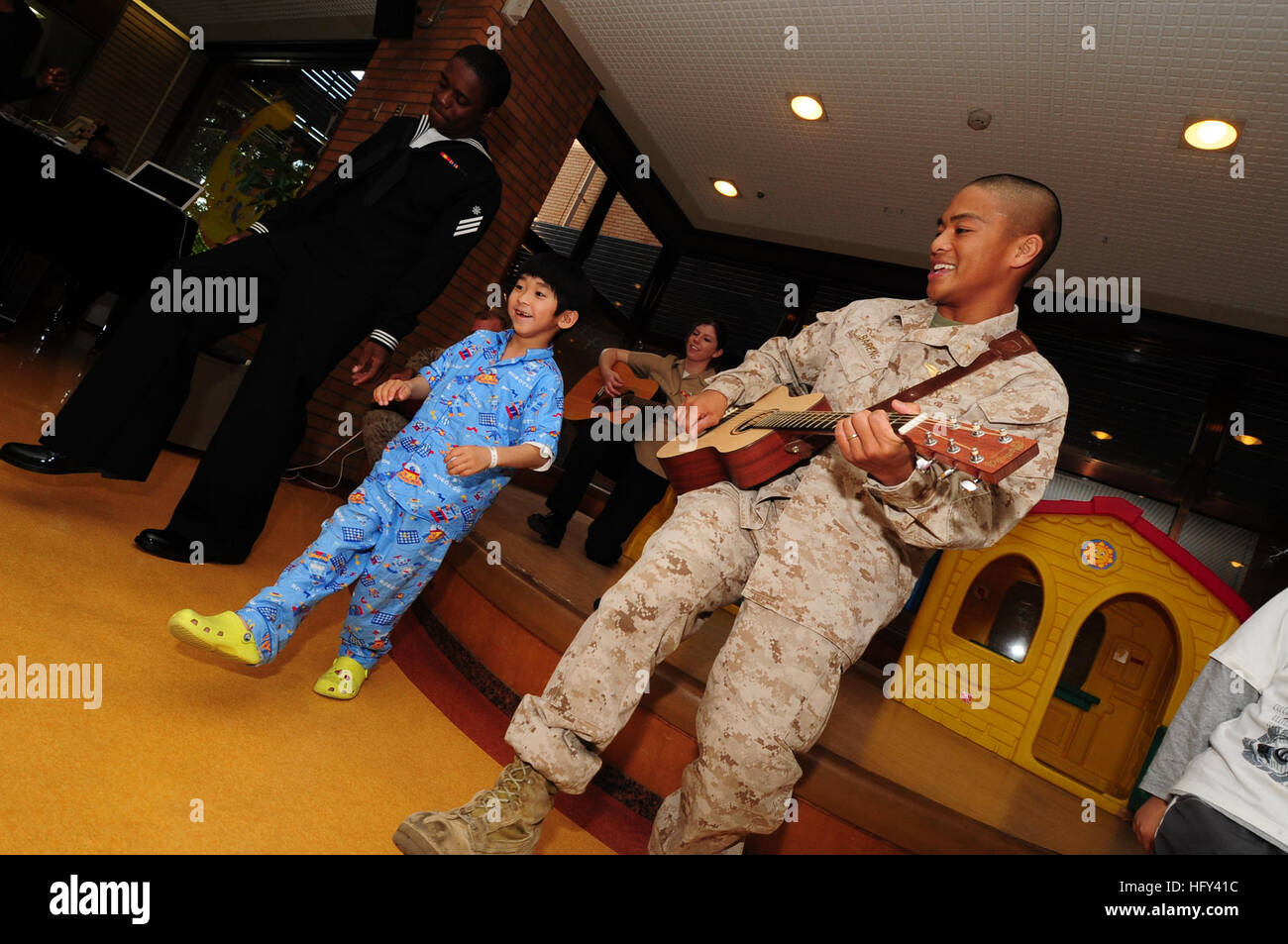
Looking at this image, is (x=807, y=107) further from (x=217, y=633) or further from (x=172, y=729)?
(x=172, y=729)

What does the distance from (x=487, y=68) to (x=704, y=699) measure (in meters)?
2.41

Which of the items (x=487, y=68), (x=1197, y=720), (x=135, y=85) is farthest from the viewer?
(x=135, y=85)

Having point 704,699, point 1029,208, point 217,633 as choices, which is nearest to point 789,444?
point 704,699

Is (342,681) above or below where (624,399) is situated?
below

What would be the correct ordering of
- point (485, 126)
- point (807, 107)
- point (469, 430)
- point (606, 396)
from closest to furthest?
1. point (469, 430)
2. point (606, 396)
3. point (807, 107)
4. point (485, 126)

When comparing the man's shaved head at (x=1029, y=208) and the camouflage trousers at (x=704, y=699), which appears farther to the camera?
the man's shaved head at (x=1029, y=208)

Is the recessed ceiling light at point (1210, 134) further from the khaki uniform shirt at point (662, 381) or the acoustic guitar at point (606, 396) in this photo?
the acoustic guitar at point (606, 396)

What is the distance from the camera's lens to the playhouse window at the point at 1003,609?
15.3ft

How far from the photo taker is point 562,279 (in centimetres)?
240

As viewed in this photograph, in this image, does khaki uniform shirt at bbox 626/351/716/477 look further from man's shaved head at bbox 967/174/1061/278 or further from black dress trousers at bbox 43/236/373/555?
man's shaved head at bbox 967/174/1061/278

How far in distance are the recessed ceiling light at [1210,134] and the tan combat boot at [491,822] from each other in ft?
14.6

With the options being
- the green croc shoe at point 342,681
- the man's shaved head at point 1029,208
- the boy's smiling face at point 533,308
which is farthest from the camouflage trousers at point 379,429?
the man's shaved head at point 1029,208
